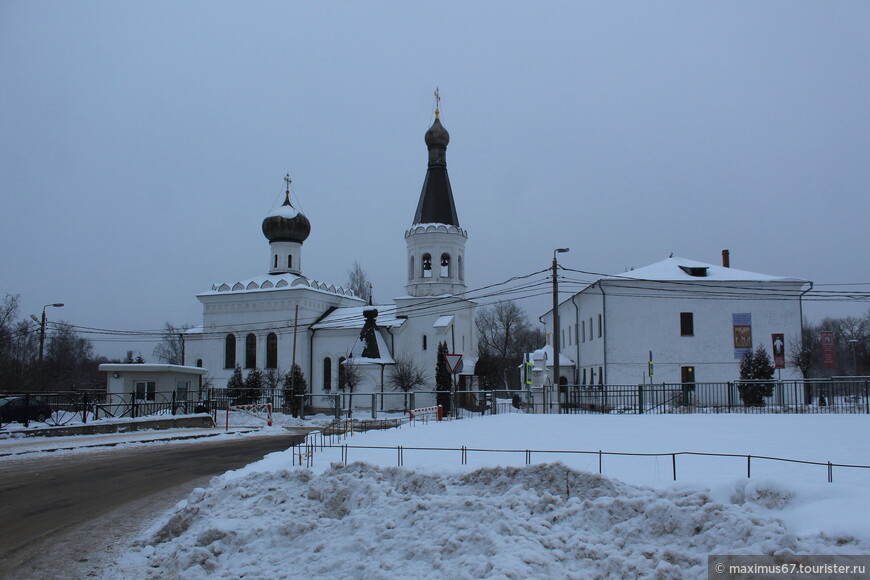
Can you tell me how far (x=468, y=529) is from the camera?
7.48m

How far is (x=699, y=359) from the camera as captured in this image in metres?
38.5

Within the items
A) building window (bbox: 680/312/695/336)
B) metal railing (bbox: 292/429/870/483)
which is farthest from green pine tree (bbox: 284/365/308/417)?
metal railing (bbox: 292/429/870/483)

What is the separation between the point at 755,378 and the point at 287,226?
116ft

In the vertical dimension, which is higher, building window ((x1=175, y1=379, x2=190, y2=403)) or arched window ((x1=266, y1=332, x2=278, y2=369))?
arched window ((x1=266, y1=332, x2=278, y2=369))

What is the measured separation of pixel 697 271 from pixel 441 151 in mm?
19317

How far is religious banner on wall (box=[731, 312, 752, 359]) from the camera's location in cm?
3856

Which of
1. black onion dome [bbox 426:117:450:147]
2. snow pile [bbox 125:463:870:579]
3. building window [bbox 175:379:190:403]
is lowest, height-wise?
snow pile [bbox 125:463:870:579]

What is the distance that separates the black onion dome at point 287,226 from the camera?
53812mm

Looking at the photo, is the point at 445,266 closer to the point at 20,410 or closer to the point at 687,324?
the point at 687,324

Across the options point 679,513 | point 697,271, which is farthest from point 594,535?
point 697,271

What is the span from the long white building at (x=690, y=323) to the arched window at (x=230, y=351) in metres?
27.1

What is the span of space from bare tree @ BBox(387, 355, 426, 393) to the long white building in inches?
488

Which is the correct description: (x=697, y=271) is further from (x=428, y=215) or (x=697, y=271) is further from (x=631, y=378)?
(x=428, y=215)

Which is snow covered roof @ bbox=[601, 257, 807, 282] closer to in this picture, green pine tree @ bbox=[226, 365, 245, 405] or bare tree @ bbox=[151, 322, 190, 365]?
green pine tree @ bbox=[226, 365, 245, 405]
